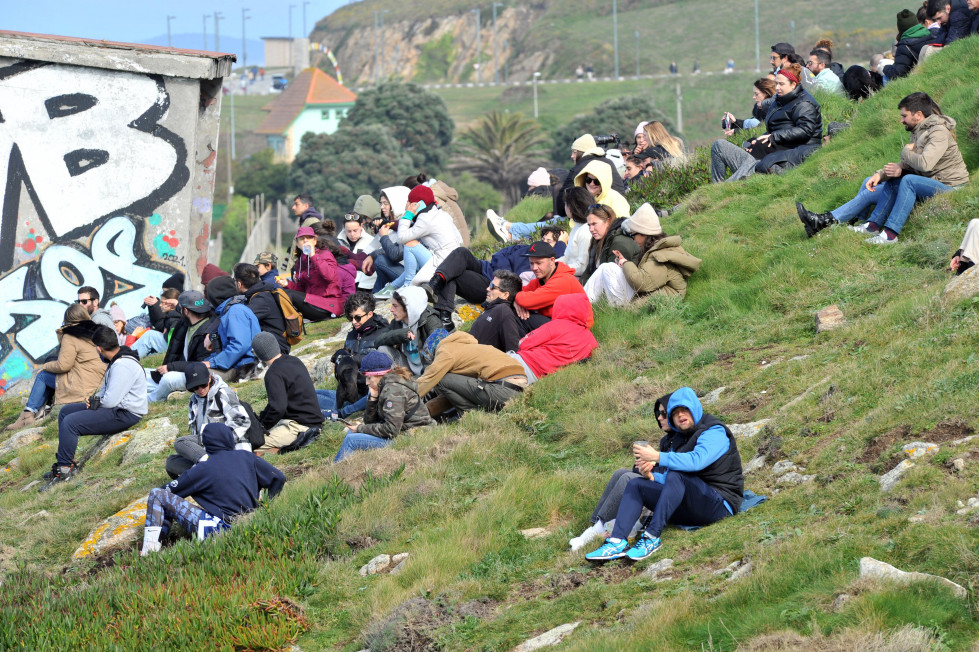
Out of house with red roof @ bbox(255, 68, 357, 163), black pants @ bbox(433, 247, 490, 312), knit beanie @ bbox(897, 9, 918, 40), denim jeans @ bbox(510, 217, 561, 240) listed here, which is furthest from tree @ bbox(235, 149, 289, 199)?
black pants @ bbox(433, 247, 490, 312)

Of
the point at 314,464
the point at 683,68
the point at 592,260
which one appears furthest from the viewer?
the point at 683,68

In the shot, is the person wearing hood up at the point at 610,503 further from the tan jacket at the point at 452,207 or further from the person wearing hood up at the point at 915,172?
the tan jacket at the point at 452,207

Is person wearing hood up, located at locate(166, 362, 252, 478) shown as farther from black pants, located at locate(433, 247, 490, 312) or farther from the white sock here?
black pants, located at locate(433, 247, 490, 312)

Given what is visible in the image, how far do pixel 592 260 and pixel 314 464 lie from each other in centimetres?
413

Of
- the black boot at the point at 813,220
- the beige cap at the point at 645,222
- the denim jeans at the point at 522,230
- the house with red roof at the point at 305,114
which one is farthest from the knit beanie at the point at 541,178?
the house with red roof at the point at 305,114

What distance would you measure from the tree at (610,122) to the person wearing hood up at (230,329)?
58350 mm

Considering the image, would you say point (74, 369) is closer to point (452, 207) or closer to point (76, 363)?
point (76, 363)

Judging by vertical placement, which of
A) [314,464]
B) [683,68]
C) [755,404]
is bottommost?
[314,464]

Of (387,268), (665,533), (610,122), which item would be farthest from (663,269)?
(610,122)

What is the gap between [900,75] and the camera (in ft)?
50.0

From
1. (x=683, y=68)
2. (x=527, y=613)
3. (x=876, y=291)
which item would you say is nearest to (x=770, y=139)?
(x=876, y=291)

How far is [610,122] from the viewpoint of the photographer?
71.9 m

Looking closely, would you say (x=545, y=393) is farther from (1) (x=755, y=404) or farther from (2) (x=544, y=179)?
(2) (x=544, y=179)

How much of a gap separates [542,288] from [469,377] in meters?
1.42
